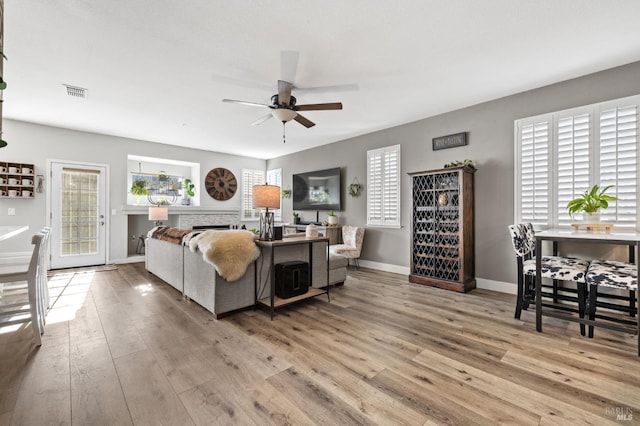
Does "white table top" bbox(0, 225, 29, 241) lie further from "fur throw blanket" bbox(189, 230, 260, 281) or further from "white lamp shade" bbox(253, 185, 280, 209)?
"white lamp shade" bbox(253, 185, 280, 209)

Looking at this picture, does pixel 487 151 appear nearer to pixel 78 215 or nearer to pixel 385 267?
pixel 385 267

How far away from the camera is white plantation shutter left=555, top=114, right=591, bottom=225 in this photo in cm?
326

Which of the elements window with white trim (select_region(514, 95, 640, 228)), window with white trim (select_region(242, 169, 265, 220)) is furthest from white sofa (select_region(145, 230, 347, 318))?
window with white trim (select_region(242, 169, 265, 220))

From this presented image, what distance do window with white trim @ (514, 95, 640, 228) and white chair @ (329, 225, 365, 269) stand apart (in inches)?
97.8

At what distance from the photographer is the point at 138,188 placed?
6410 mm

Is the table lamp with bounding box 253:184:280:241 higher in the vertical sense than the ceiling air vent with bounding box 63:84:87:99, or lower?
lower

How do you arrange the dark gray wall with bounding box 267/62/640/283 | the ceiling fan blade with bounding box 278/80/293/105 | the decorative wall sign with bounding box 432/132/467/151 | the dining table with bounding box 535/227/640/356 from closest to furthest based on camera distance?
the dining table with bounding box 535/227/640/356
the ceiling fan blade with bounding box 278/80/293/105
the dark gray wall with bounding box 267/62/640/283
the decorative wall sign with bounding box 432/132/467/151

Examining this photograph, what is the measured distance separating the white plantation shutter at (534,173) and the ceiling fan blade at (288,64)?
2.98 m

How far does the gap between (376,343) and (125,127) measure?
18.4ft

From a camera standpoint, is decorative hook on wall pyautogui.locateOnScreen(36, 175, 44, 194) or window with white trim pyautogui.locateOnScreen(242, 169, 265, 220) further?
window with white trim pyautogui.locateOnScreen(242, 169, 265, 220)

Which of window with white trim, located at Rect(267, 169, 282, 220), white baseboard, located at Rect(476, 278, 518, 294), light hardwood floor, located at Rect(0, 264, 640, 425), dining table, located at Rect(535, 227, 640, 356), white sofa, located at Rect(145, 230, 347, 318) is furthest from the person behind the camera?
window with white trim, located at Rect(267, 169, 282, 220)

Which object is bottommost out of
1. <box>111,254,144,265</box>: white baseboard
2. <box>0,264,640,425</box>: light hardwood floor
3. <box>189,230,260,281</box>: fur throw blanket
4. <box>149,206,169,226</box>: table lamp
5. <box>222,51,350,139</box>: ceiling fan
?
<box>0,264,640,425</box>: light hardwood floor

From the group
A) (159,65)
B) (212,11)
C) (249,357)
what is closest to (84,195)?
(159,65)

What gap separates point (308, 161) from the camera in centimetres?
688
